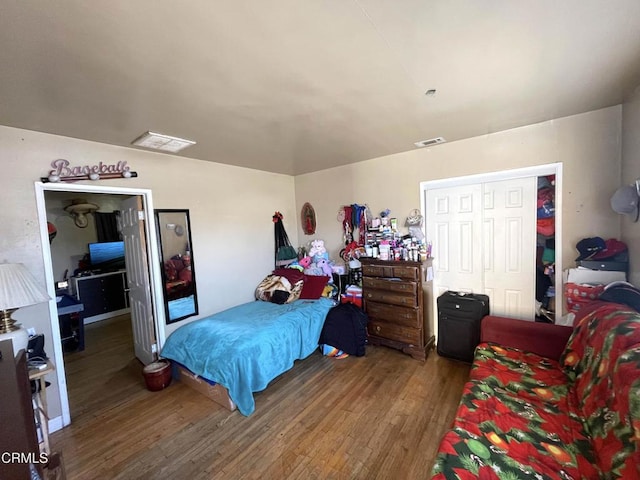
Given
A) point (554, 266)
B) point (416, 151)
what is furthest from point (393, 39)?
point (554, 266)

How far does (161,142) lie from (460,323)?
3533 millimetres

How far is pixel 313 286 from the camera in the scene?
3402mm

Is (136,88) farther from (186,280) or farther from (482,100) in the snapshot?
(482,100)

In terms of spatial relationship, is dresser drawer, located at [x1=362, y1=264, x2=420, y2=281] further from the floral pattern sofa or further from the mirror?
the mirror

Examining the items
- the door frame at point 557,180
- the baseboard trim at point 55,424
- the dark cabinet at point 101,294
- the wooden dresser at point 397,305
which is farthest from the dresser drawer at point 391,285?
the dark cabinet at point 101,294

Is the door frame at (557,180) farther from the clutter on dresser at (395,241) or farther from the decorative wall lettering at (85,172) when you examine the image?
the decorative wall lettering at (85,172)

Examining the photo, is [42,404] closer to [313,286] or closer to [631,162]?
[313,286]

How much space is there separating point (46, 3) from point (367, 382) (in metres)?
3.16

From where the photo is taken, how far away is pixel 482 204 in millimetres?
2861

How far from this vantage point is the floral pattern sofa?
109 centimetres

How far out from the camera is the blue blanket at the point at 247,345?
86.4 inches

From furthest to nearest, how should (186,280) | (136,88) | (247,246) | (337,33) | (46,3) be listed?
(247,246) < (186,280) < (136,88) < (337,33) < (46,3)

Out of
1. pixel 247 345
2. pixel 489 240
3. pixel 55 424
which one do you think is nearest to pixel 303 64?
pixel 247 345

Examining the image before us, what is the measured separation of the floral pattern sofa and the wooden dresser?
3.15 feet
